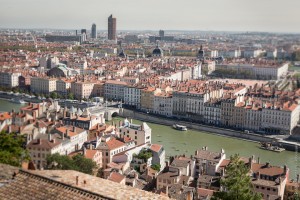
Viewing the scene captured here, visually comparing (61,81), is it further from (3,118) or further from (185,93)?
(3,118)

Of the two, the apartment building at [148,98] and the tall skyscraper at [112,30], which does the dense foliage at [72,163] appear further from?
the tall skyscraper at [112,30]

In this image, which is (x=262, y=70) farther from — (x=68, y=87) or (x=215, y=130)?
(x=215, y=130)

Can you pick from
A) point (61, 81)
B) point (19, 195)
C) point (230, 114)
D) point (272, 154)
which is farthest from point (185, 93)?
point (19, 195)

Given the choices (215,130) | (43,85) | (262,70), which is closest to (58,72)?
(43,85)

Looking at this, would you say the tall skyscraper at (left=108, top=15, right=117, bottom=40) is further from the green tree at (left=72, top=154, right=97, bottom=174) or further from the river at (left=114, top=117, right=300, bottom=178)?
the green tree at (left=72, top=154, right=97, bottom=174)

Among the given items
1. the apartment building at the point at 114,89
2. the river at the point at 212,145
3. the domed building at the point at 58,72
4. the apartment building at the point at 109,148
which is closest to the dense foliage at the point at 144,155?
the apartment building at the point at 109,148

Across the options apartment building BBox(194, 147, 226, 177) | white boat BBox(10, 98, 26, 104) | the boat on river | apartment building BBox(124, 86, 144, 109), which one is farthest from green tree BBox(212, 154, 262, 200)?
white boat BBox(10, 98, 26, 104)
